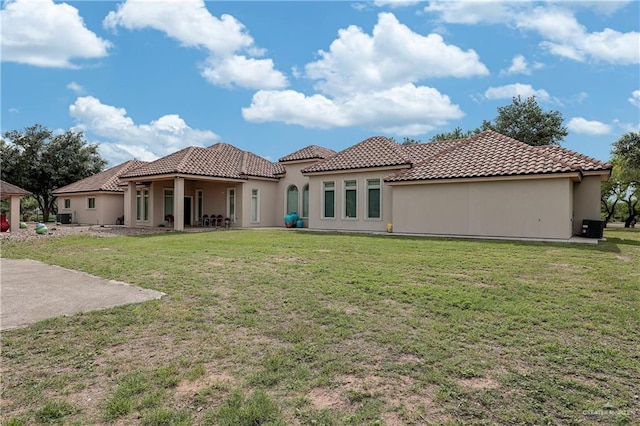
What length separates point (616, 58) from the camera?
1817cm

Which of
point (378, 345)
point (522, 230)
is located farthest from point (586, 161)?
point (378, 345)

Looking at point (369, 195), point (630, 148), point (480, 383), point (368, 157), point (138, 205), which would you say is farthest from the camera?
point (138, 205)

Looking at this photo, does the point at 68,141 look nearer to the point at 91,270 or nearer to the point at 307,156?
the point at 307,156

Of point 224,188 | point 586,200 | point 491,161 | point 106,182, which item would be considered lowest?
point 586,200

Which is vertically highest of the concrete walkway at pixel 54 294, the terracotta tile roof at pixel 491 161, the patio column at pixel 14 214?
the terracotta tile roof at pixel 491 161

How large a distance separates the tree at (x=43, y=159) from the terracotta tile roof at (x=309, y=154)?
2844 cm

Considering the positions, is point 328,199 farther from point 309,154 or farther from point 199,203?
point 199,203

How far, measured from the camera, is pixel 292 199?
26.2m

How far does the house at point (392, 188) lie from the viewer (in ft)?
53.5

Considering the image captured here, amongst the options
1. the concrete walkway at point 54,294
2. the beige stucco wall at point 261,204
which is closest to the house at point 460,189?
the beige stucco wall at point 261,204

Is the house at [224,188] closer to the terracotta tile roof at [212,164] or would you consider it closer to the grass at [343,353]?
the terracotta tile roof at [212,164]

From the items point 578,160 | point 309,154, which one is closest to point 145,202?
point 309,154

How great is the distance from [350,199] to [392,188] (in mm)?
2693

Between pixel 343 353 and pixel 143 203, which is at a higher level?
pixel 143 203
